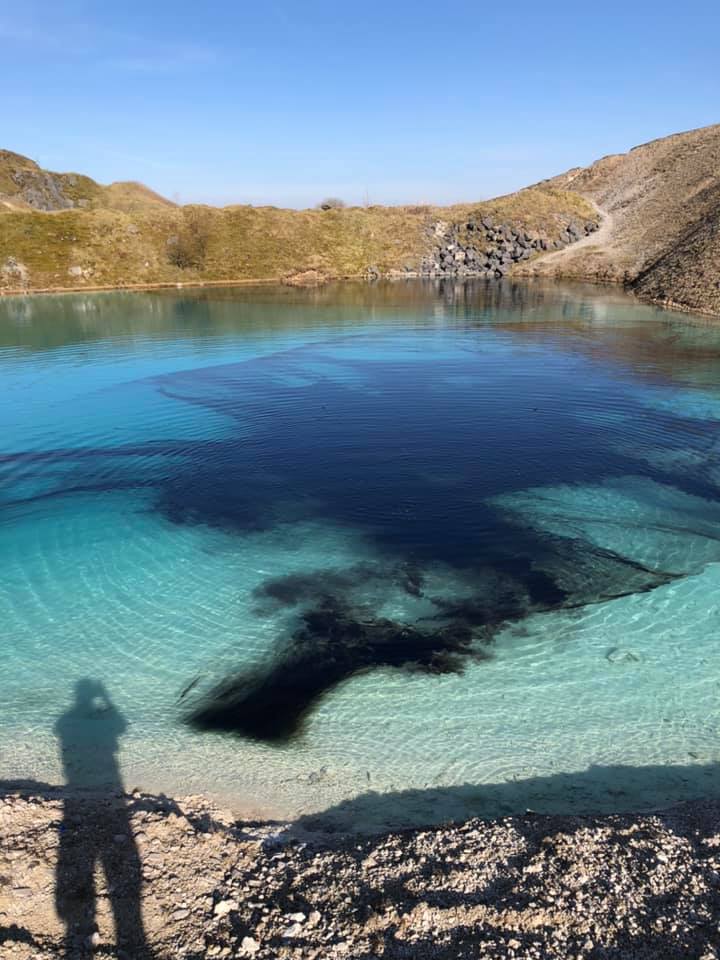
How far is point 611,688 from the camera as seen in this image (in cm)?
1266

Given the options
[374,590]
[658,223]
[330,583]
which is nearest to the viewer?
[374,590]

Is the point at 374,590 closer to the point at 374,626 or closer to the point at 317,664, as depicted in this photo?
the point at 374,626

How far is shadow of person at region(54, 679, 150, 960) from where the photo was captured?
691 centimetres

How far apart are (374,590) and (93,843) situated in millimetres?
9235

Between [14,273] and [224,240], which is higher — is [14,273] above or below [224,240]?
below

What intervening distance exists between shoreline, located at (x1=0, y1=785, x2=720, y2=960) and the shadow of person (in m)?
0.03

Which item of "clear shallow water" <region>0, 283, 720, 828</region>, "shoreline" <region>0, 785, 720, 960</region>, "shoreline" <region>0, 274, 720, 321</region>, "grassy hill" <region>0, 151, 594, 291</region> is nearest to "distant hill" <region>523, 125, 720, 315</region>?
"shoreline" <region>0, 274, 720, 321</region>

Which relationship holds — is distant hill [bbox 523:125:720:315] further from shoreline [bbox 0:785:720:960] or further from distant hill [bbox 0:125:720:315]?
shoreline [bbox 0:785:720:960]

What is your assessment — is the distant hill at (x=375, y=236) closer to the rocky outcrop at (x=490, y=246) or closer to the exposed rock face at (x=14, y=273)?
the exposed rock face at (x=14, y=273)

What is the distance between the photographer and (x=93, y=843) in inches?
322

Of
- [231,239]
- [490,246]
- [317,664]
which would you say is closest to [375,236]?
[490,246]

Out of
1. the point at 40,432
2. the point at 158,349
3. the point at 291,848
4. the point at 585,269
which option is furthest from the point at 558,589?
the point at 585,269

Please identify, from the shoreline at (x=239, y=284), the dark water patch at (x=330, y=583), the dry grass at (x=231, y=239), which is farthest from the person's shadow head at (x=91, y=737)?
the dry grass at (x=231, y=239)

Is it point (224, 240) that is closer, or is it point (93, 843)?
point (93, 843)
